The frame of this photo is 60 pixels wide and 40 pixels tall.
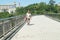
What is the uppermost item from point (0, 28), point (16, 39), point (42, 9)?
point (0, 28)

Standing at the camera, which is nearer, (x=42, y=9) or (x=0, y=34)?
(x=0, y=34)

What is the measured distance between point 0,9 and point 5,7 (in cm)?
967

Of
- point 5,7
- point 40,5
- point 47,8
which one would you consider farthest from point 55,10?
point 5,7

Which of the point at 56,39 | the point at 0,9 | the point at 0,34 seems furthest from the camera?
the point at 0,9

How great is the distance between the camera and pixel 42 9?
175875mm

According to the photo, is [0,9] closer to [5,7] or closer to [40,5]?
[5,7]

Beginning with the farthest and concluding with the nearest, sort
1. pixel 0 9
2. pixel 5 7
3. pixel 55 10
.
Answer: pixel 55 10
pixel 5 7
pixel 0 9

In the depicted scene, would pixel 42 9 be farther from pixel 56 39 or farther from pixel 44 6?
pixel 56 39

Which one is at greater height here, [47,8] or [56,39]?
[56,39]

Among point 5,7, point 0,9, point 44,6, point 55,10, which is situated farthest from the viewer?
point 44,6

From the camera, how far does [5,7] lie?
139 metres

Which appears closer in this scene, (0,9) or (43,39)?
(43,39)

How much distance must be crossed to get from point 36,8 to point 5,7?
137 feet

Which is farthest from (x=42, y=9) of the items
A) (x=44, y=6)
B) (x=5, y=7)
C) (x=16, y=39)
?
(x=16, y=39)
